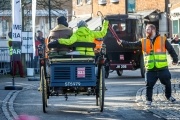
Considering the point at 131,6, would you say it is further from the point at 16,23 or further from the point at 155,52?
the point at 155,52

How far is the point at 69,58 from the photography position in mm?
12320

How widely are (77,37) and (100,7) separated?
3983 centimetres

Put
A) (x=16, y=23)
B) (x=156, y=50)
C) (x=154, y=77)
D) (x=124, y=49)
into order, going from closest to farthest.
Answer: (x=156, y=50) → (x=154, y=77) → (x=16, y=23) → (x=124, y=49)

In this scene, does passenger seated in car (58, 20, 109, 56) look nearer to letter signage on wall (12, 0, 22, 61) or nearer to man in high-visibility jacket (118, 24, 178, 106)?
man in high-visibility jacket (118, 24, 178, 106)

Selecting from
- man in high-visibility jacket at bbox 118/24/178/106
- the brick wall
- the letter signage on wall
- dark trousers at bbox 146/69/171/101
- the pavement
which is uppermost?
the brick wall

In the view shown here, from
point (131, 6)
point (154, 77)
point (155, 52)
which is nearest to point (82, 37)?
point (155, 52)

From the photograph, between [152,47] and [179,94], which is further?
[179,94]

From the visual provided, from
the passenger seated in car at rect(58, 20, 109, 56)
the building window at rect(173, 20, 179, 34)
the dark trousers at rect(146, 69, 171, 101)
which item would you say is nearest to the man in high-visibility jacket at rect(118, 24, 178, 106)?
the dark trousers at rect(146, 69, 171, 101)

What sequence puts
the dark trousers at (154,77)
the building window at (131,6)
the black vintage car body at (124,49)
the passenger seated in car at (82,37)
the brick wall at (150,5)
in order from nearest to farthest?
the passenger seated in car at (82,37) < the dark trousers at (154,77) < the black vintage car body at (124,49) < the brick wall at (150,5) < the building window at (131,6)

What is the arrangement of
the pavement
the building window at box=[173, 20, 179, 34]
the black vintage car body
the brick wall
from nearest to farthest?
the pavement < the black vintage car body < the building window at box=[173, 20, 179, 34] < the brick wall

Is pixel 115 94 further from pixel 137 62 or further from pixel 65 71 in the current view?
pixel 137 62

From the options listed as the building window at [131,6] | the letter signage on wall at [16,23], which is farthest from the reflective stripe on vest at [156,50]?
the building window at [131,6]

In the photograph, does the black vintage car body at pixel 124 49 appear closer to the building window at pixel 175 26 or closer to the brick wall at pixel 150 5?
the building window at pixel 175 26

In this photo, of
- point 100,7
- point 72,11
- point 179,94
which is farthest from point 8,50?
point 72,11
